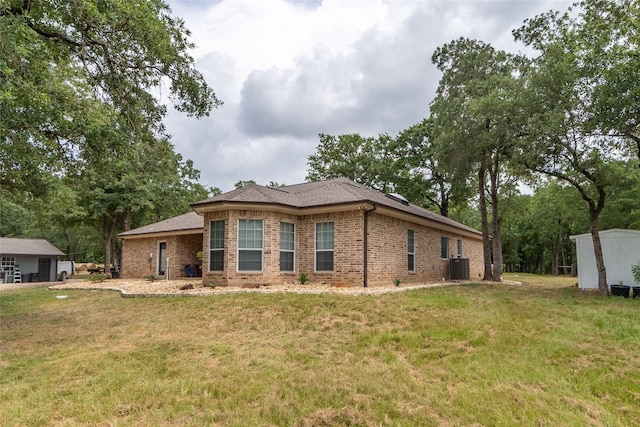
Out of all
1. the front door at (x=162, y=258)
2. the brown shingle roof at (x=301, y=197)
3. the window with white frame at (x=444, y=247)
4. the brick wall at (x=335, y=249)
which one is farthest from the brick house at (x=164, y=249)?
the window with white frame at (x=444, y=247)

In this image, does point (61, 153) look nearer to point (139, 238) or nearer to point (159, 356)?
point (159, 356)

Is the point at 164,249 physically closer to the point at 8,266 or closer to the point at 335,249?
the point at 335,249

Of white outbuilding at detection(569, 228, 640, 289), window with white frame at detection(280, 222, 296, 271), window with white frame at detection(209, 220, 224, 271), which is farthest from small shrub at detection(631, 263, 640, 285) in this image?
window with white frame at detection(209, 220, 224, 271)

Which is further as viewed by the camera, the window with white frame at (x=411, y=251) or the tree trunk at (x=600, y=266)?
the window with white frame at (x=411, y=251)

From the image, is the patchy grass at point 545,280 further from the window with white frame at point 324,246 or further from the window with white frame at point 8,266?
the window with white frame at point 8,266

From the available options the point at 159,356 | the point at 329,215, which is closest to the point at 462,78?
the point at 329,215

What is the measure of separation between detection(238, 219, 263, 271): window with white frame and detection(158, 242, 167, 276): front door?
8332 mm

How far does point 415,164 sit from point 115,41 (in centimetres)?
2431

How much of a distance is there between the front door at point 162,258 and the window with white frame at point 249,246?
8.33 m

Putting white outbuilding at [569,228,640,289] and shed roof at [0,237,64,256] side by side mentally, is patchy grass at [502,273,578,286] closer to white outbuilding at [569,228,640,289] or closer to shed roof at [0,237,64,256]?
white outbuilding at [569,228,640,289]

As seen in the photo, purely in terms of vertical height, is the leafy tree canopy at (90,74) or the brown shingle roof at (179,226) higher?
the leafy tree canopy at (90,74)

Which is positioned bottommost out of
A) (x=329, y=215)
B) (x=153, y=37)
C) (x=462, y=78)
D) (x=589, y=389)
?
(x=589, y=389)

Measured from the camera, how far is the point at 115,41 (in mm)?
7020

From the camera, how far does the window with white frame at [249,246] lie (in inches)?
488
